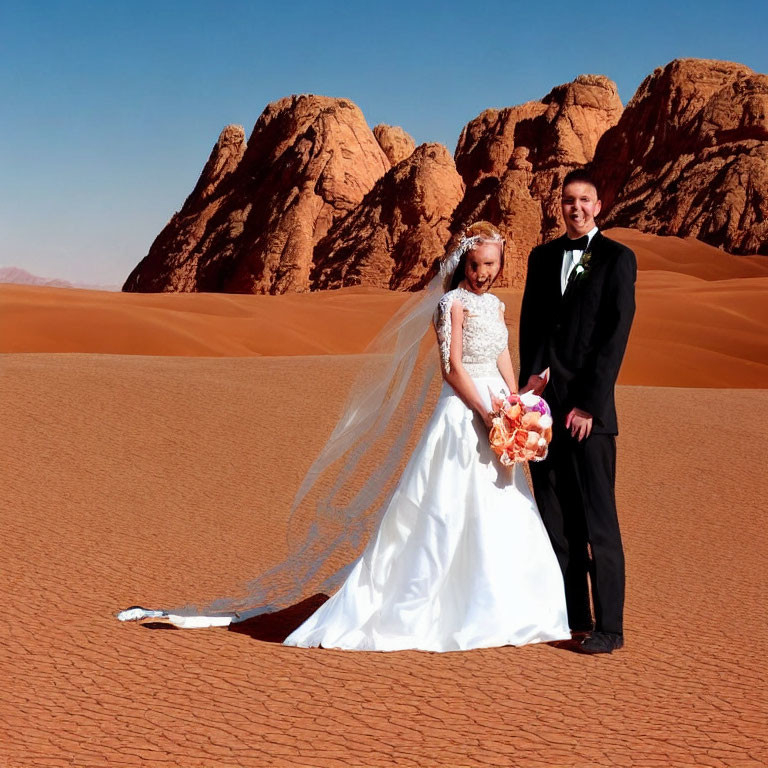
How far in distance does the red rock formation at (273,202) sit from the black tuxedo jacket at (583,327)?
173 ft

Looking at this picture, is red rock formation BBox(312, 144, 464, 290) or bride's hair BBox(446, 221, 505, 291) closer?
bride's hair BBox(446, 221, 505, 291)

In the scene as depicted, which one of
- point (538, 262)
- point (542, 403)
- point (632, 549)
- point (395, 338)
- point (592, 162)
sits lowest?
point (632, 549)

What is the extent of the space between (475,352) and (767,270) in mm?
52430

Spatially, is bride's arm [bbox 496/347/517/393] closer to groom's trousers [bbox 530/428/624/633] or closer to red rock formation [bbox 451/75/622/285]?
groom's trousers [bbox 530/428/624/633]

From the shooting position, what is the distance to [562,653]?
188 inches

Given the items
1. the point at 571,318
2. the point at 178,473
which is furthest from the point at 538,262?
the point at 178,473

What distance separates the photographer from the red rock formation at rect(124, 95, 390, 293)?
6012cm

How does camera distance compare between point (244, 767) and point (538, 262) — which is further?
point (538, 262)

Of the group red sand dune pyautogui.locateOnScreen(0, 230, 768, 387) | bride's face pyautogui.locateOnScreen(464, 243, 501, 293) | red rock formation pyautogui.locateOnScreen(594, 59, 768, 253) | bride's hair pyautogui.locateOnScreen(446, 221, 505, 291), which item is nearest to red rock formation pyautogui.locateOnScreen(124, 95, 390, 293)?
red rock formation pyautogui.locateOnScreen(594, 59, 768, 253)

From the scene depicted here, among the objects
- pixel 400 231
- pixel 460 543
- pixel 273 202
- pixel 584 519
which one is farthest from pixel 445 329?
pixel 273 202

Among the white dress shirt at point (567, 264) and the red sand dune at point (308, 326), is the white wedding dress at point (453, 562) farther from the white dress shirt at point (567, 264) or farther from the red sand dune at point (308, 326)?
the red sand dune at point (308, 326)

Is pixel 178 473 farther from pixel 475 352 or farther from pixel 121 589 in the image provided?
pixel 475 352

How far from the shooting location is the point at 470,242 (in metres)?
5.06

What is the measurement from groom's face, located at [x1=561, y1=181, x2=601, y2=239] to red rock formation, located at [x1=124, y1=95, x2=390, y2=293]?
53.0 meters
